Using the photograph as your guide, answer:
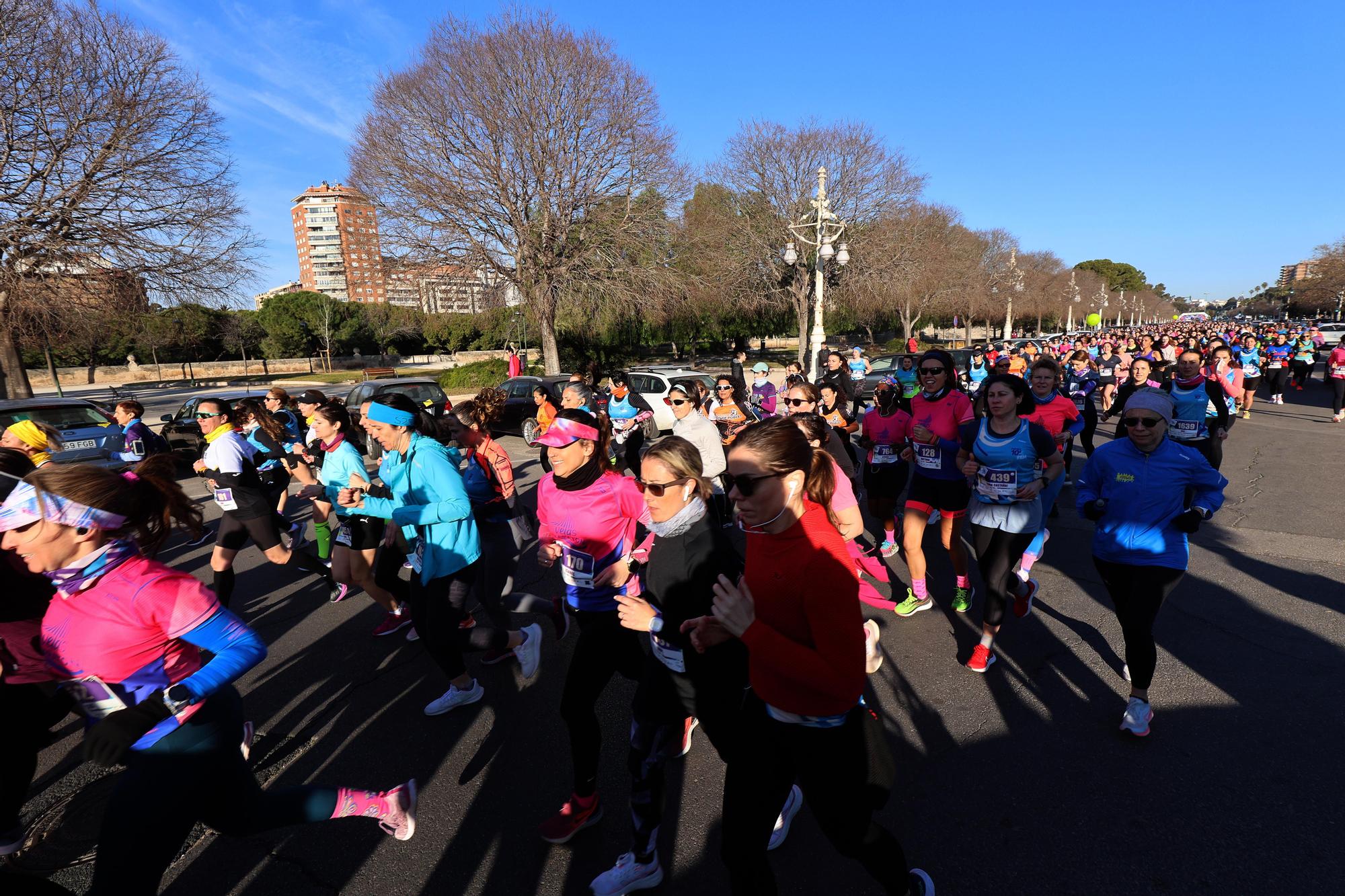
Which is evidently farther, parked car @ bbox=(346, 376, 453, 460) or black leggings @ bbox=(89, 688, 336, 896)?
parked car @ bbox=(346, 376, 453, 460)

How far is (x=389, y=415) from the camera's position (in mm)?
3543

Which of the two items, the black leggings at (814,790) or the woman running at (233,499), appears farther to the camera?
the woman running at (233,499)

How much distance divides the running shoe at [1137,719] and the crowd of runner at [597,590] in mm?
A: 13

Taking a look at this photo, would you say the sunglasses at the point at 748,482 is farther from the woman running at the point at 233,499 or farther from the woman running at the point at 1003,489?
the woman running at the point at 233,499

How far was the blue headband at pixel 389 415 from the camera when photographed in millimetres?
3527

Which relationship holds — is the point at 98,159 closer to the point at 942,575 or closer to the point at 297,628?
the point at 297,628

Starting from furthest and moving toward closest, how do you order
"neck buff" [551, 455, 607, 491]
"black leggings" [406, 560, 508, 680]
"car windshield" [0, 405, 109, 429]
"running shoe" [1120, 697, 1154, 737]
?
1. "car windshield" [0, 405, 109, 429]
2. "black leggings" [406, 560, 508, 680]
3. "running shoe" [1120, 697, 1154, 737]
4. "neck buff" [551, 455, 607, 491]

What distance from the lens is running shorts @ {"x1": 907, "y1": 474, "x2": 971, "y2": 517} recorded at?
4711 mm

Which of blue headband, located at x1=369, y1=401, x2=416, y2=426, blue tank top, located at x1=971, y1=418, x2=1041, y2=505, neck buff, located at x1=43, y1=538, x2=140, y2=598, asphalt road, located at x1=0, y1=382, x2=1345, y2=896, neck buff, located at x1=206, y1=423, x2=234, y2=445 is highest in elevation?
blue headband, located at x1=369, y1=401, x2=416, y2=426

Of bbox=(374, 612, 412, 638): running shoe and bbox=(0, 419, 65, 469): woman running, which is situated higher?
bbox=(0, 419, 65, 469): woman running

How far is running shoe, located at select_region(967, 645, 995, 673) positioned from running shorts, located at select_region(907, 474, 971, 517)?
106 cm

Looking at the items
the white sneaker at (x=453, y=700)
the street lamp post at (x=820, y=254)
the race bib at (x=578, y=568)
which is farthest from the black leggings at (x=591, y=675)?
Result: the street lamp post at (x=820, y=254)

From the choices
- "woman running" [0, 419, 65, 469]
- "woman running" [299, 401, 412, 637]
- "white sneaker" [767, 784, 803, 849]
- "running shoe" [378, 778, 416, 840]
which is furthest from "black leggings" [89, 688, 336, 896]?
"woman running" [0, 419, 65, 469]

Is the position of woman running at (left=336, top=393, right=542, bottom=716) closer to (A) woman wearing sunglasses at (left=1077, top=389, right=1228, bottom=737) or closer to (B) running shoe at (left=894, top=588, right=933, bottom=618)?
(B) running shoe at (left=894, top=588, right=933, bottom=618)
